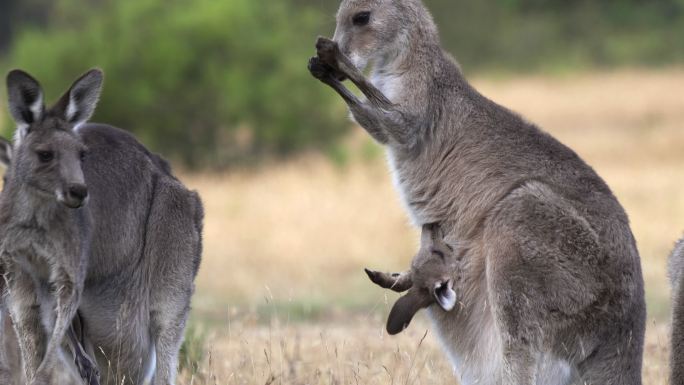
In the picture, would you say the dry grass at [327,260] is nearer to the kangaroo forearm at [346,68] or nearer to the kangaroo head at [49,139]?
the kangaroo forearm at [346,68]

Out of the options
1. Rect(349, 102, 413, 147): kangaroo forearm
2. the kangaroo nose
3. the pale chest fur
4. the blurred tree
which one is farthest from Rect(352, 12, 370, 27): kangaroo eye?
the blurred tree

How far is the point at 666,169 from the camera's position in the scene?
791 inches

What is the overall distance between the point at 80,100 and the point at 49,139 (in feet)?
0.91

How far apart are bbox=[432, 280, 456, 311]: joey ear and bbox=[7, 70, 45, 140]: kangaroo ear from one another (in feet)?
6.11

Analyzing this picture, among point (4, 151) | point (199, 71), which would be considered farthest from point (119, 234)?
point (199, 71)

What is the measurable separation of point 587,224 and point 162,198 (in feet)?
6.03

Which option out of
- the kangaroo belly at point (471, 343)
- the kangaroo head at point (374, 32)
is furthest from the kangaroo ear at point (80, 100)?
the kangaroo belly at point (471, 343)

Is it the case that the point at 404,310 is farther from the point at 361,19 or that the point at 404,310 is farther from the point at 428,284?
the point at 361,19

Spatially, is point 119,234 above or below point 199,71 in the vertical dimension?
above

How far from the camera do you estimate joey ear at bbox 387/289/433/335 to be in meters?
5.25

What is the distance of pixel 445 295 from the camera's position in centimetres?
521

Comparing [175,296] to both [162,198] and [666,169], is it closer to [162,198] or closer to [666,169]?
[162,198]

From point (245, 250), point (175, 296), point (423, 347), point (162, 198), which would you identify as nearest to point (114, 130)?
point (162, 198)

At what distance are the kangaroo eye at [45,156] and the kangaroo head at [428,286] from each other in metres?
1.64
